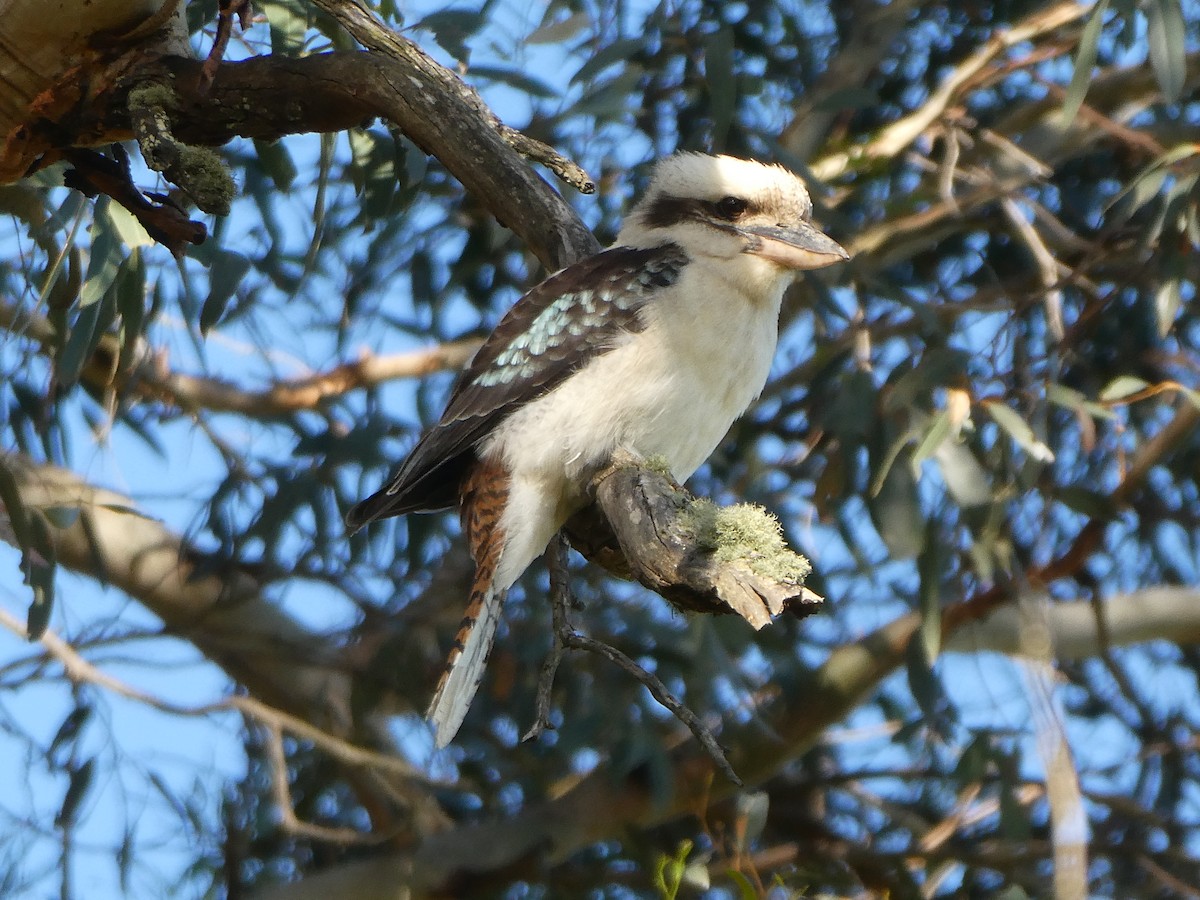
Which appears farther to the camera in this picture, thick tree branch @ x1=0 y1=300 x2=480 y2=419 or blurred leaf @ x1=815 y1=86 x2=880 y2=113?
thick tree branch @ x1=0 y1=300 x2=480 y2=419

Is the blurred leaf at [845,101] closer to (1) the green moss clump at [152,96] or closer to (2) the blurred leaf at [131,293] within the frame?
(2) the blurred leaf at [131,293]

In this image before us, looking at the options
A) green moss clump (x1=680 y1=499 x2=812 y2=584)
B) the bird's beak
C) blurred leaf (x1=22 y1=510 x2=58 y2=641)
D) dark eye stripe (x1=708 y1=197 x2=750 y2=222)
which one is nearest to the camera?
green moss clump (x1=680 y1=499 x2=812 y2=584)

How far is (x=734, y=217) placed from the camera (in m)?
2.41

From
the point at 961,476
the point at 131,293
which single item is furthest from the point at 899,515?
the point at 131,293

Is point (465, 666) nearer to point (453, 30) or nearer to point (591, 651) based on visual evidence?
point (591, 651)

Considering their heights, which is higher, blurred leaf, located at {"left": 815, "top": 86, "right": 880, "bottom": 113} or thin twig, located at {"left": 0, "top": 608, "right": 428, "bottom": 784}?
blurred leaf, located at {"left": 815, "top": 86, "right": 880, "bottom": 113}

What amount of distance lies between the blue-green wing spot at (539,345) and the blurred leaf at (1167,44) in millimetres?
966

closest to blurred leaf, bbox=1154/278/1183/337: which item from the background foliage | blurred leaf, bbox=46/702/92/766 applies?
the background foliage

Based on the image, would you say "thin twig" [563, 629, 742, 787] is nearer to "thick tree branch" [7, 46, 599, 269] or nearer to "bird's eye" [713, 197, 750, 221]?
"thick tree branch" [7, 46, 599, 269]

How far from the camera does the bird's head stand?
7.55 feet

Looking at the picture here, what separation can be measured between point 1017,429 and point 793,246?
715mm

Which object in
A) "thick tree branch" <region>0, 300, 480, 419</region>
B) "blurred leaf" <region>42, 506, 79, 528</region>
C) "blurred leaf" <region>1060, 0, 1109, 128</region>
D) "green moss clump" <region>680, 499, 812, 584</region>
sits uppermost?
"thick tree branch" <region>0, 300, 480, 419</region>

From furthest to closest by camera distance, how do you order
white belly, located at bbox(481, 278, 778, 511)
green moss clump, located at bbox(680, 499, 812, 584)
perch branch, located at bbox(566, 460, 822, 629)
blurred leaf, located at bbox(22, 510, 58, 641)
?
blurred leaf, located at bbox(22, 510, 58, 641), white belly, located at bbox(481, 278, 778, 511), green moss clump, located at bbox(680, 499, 812, 584), perch branch, located at bbox(566, 460, 822, 629)

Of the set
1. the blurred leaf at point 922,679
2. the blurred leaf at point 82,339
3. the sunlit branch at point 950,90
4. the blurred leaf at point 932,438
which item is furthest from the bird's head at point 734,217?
the sunlit branch at point 950,90
